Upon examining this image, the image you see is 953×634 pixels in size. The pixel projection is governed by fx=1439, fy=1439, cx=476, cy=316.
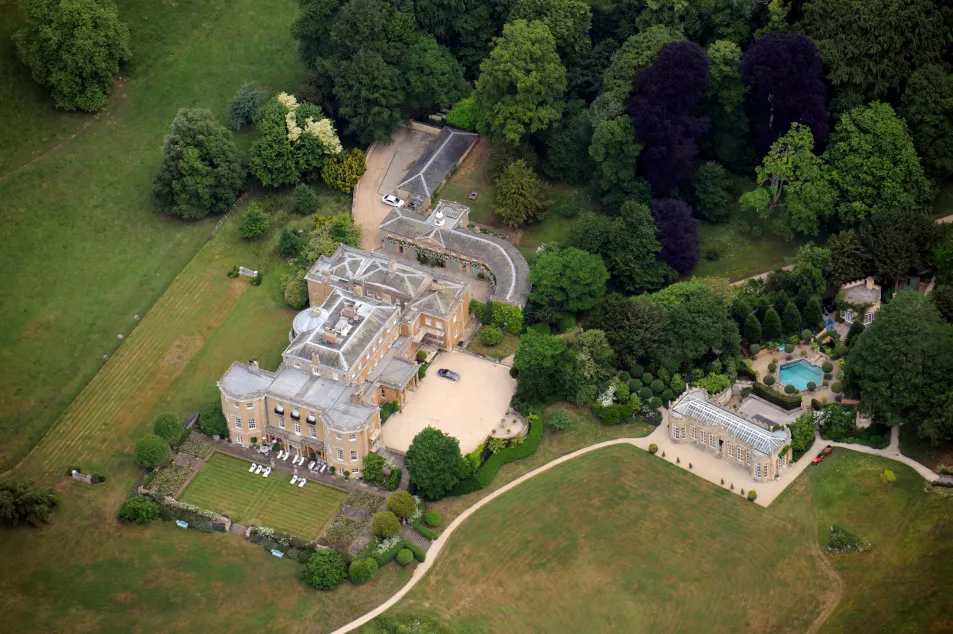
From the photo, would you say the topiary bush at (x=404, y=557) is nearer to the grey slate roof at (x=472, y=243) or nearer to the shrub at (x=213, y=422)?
the shrub at (x=213, y=422)

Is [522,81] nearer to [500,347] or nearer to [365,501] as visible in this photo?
[500,347]

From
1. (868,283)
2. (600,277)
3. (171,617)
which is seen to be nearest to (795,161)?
A: (868,283)

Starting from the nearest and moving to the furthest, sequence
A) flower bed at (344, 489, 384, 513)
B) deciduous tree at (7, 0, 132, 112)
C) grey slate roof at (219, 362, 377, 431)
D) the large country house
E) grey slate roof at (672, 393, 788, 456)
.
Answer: grey slate roof at (672, 393, 788, 456) < flower bed at (344, 489, 384, 513) < grey slate roof at (219, 362, 377, 431) < the large country house < deciduous tree at (7, 0, 132, 112)

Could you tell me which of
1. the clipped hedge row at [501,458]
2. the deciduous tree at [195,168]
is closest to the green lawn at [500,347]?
the clipped hedge row at [501,458]

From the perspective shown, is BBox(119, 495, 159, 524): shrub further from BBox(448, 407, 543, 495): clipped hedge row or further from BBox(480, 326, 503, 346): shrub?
BBox(480, 326, 503, 346): shrub

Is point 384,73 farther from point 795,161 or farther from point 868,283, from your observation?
point 868,283

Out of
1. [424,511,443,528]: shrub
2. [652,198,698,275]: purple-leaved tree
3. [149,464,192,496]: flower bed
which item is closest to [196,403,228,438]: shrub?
[149,464,192,496]: flower bed
